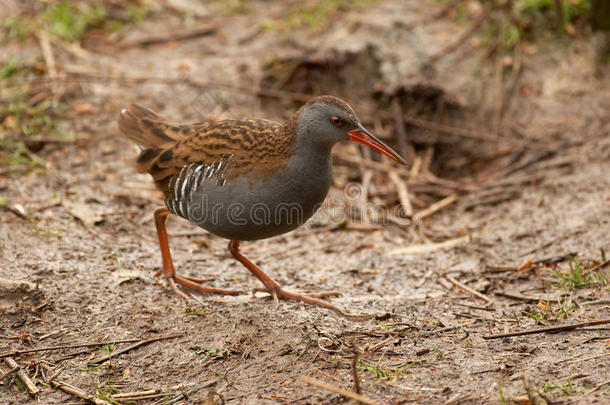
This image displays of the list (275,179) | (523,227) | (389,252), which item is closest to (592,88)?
Answer: (523,227)

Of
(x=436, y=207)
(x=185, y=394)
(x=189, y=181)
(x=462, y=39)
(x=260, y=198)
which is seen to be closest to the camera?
(x=185, y=394)

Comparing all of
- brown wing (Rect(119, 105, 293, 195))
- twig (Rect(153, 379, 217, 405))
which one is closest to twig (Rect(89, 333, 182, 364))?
twig (Rect(153, 379, 217, 405))

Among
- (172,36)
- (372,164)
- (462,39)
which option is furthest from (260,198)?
(172,36)

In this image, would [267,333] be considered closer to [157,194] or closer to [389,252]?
[389,252]

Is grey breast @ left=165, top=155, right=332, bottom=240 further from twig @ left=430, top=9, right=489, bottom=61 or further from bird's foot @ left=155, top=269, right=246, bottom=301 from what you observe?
twig @ left=430, top=9, right=489, bottom=61

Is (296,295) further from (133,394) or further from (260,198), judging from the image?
(133,394)

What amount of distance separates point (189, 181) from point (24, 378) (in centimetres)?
146

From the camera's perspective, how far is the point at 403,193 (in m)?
6.02

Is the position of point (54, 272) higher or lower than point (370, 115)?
lower

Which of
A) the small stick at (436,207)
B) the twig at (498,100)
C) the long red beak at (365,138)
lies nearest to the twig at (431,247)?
the small stick at (436,207)

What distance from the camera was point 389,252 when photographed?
17.2ft

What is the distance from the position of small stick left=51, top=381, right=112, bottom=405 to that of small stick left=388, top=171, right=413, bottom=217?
3278 mm

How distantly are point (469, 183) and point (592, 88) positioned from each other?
1563 millimetres

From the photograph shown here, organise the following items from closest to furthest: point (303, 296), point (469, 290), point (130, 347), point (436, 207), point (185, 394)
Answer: point (185, 394), point (130, 347), point (303, 296), point (469, 290), point (436, 207)
